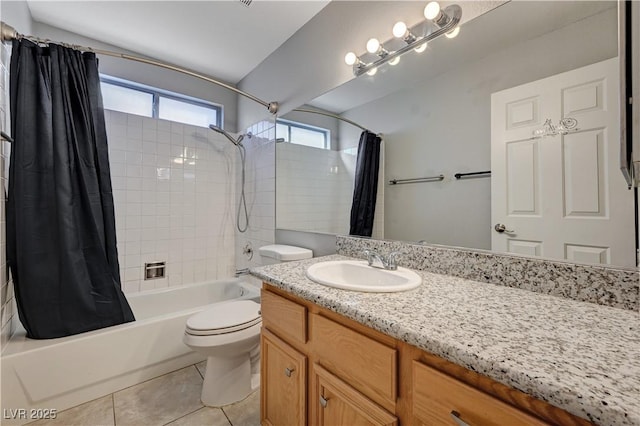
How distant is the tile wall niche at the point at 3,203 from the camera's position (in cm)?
144

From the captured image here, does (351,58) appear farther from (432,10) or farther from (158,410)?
(158,410)

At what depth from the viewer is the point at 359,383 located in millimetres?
779

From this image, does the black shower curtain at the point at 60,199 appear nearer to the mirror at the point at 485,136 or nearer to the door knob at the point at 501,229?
the mirror at the point at 485,136

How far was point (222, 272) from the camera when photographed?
9.17ft

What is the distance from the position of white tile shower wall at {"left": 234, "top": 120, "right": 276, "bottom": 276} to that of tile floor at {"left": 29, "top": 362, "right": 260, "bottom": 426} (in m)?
1.08

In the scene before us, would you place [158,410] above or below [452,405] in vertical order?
below

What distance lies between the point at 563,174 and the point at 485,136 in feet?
0.99

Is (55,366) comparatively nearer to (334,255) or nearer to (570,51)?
(334,255)

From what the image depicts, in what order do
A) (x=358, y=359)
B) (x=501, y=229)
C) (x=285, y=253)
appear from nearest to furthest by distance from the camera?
(x=358, y=359) → (x=501, y=229) → (x=285, y=253)

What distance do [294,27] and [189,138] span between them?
1.39m

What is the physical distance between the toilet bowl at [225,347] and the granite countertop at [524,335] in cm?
73

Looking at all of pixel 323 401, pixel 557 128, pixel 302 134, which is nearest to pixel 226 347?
pixel 323 401

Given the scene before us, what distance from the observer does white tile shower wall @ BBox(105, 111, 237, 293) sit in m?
2.28

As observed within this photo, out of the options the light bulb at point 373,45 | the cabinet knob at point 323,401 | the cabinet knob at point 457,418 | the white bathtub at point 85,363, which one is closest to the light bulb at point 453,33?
the light bulb at point 373,45
